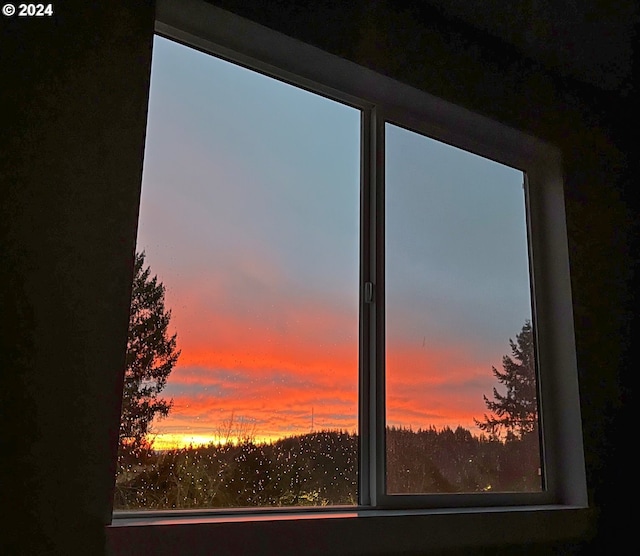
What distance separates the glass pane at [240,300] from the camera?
177 cm

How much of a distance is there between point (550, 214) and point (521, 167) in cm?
26

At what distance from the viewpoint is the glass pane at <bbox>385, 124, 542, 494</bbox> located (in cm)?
226

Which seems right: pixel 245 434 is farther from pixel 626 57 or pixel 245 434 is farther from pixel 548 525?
pixel 626 57

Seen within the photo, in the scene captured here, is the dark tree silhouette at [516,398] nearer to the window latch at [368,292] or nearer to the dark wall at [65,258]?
the window latch at [368,292]

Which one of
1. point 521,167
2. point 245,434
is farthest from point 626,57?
point 245,434

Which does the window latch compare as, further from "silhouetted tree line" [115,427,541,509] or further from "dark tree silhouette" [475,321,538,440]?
"dark tree silhouette" [475,321,538,440]

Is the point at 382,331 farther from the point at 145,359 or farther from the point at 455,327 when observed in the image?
the point at 145,359

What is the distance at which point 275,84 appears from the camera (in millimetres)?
2223

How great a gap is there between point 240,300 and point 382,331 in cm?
55

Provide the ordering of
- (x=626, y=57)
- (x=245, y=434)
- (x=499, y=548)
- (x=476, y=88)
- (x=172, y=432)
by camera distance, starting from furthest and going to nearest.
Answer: (x=626, y=57) → (x=476, y=88) → (x=499, y=548) → (x=245, y=434) → (x=172, y=432)

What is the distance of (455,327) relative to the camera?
247 cm

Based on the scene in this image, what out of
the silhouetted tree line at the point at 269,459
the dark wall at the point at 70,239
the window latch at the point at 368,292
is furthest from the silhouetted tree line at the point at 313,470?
the window latch at the point at 368,292

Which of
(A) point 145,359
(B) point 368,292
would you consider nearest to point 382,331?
(B) point 368,292

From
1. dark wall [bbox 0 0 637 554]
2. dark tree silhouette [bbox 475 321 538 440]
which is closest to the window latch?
dark tree silhouette [bbox 475 321 538 440]
